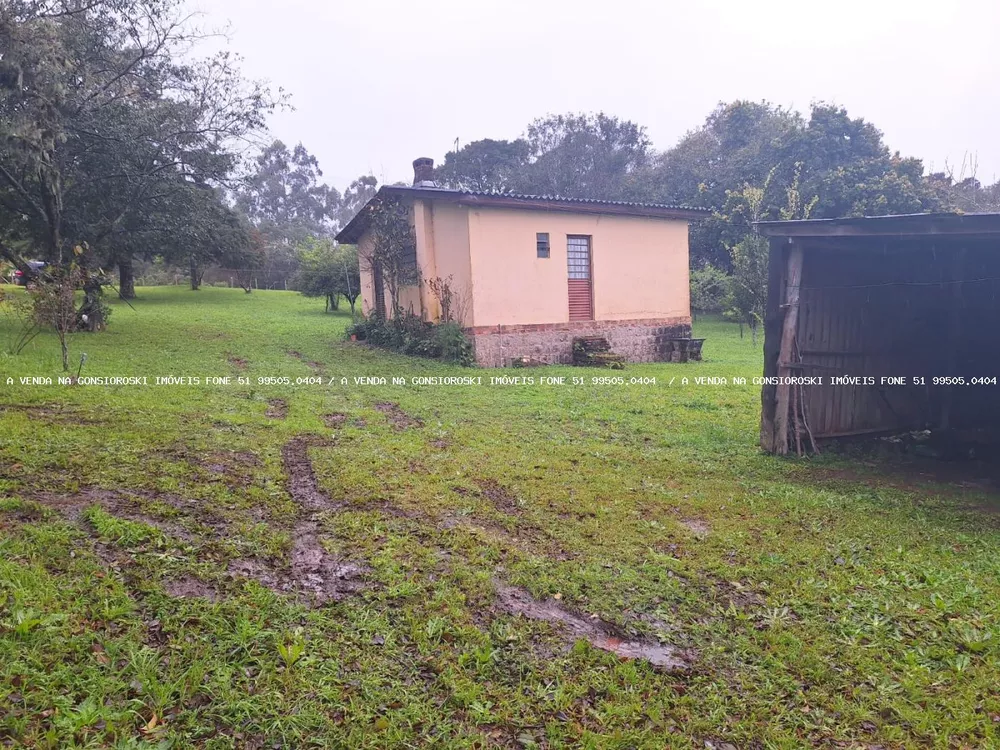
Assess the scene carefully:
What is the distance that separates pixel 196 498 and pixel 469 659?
2.70 meters

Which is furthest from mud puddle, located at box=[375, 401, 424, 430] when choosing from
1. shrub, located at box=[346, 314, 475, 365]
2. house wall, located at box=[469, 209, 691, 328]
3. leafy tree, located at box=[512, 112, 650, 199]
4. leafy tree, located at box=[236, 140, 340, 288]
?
leafy tree, located at box=[236, 140, 340, 288]

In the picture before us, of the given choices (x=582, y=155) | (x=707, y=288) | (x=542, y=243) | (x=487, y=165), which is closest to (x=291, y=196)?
(x=487, y=165)

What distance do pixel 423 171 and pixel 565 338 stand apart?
6581 mm

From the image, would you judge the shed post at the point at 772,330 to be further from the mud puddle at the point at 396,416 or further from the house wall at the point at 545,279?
the house wall at the point at 545,279

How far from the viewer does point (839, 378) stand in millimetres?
7414

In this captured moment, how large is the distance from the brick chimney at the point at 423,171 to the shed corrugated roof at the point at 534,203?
71.0 inches

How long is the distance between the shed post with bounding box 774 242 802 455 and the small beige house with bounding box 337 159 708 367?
7832mm

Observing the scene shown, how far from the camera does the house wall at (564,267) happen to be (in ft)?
45.2

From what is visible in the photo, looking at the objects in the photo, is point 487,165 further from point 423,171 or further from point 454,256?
point 454,256

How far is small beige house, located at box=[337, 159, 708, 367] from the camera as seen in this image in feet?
45.1

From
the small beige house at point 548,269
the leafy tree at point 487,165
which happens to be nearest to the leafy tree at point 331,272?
the small beige house at point 548,269

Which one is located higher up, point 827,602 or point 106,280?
point 106,280

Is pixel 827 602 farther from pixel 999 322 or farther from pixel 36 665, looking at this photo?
pixel 999 322

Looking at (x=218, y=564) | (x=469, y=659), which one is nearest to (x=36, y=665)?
(x=218, y=564)
